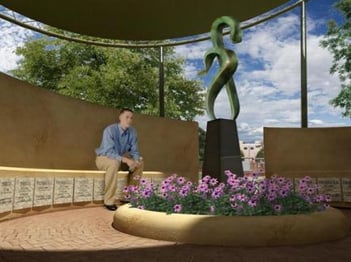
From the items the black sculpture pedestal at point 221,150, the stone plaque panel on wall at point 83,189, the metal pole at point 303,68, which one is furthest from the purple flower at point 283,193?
the metal pole at point 303,68

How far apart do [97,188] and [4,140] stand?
189 cm

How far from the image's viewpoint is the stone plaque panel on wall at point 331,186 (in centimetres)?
880

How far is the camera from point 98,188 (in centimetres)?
790

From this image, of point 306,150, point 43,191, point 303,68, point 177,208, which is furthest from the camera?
point 303,68

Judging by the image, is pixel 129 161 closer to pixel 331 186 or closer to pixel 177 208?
pixel 177 208

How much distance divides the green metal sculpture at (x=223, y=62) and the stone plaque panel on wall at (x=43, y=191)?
2.82m

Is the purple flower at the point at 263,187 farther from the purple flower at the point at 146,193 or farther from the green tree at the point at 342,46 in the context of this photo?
the green tree at the point at 342,46

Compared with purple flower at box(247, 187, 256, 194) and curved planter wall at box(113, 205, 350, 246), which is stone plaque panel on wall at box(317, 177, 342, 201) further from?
purple flower at box(247, 187, 256, 194)

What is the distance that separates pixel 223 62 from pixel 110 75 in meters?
24.3

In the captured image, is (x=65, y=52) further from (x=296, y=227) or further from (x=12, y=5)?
(x=296, y=227)

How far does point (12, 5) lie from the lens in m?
11.3

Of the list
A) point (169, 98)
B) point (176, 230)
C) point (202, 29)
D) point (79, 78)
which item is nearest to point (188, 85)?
point (169, 98)

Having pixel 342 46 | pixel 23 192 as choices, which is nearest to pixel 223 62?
pixel 23 192

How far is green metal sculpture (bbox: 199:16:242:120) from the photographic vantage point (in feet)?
22.5
